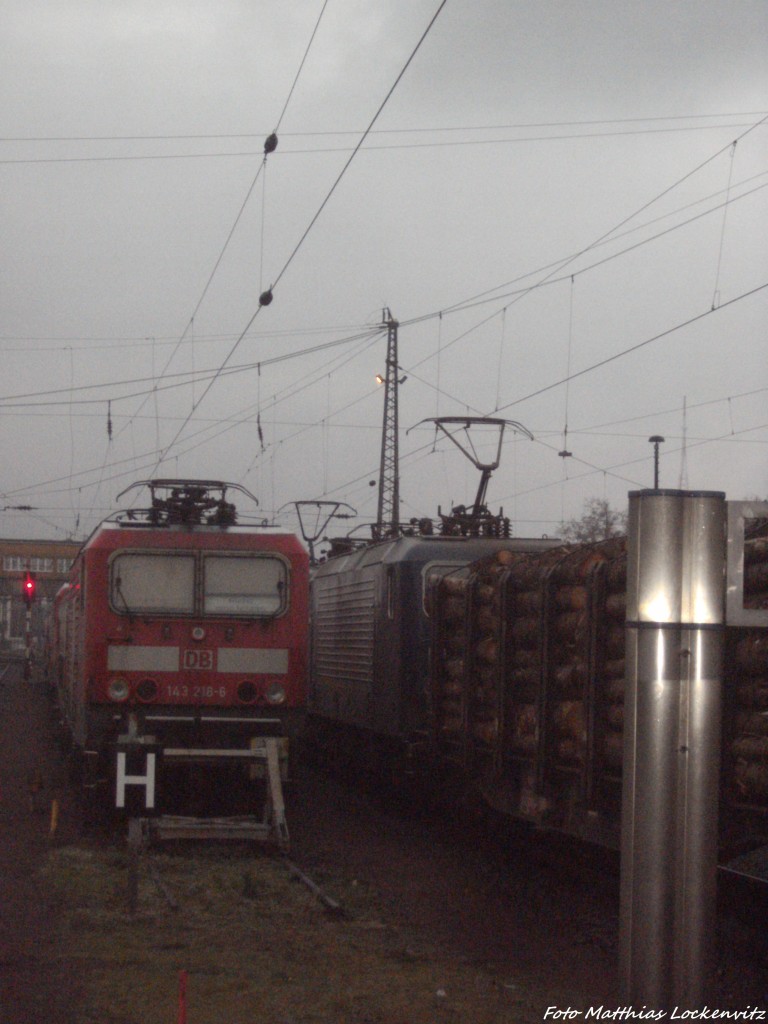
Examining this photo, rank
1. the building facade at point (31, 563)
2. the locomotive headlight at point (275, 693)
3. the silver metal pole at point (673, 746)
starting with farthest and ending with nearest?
the building facade at point (31, 563) < the locomotive headlight at point (275, 693) < the silver metal pole at point (673, 746)

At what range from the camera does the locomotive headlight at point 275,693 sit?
510 inches

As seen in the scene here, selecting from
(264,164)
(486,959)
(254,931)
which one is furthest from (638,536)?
(264,164)

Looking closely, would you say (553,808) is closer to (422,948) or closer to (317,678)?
(422,948)

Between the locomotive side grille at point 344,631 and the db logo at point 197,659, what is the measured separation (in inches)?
133

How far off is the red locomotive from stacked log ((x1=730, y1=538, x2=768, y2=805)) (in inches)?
250

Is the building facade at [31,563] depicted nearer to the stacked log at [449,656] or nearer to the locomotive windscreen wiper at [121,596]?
the locomotive windscreen wiper at [121,596]

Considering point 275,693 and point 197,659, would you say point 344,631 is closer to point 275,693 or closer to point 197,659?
point 275,693

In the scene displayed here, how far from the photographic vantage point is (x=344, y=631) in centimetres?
1828

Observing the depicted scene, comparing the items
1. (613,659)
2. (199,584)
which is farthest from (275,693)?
(613,659)

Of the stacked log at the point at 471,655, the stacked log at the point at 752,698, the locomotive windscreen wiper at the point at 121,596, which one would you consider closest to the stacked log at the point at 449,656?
the stacked log at the point at 471,655

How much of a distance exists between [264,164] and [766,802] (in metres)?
10.5

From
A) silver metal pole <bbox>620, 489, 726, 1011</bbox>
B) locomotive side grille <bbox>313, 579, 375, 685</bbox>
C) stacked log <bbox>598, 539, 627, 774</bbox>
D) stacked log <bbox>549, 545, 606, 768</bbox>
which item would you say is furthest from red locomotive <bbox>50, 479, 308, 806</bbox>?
silver metal pole <bbox>620, 489, 726, 1011</bbox>

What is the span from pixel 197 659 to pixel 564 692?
4679 mm

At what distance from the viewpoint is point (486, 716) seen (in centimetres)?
1114
